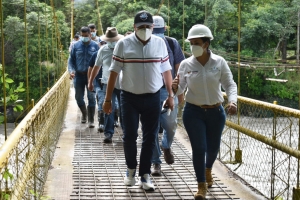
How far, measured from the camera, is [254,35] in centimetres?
1816

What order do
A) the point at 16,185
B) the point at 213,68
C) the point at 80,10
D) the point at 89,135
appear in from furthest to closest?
the point at 80,10 < the point at 89,135 < the point at 213,68 < the point at 16,185

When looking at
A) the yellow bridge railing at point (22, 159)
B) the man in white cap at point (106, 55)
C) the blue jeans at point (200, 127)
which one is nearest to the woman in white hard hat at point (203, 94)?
the blue jeans at point (200, 127)

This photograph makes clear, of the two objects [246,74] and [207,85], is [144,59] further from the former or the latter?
[246,74]

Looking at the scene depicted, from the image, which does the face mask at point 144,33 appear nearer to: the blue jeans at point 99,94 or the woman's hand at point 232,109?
the woman's hand at point 232,109

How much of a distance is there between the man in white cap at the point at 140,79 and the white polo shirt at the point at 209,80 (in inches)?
9.9

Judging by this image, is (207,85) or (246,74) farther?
(246,74)

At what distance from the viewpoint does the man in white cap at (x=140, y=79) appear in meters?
3.23

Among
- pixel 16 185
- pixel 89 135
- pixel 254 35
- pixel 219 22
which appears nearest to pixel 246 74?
pixel 254 35

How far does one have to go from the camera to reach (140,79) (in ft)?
10.6

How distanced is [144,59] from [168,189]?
957 millimetres

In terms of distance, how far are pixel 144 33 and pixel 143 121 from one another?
0.57 metres

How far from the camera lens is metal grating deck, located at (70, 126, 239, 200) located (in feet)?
11.3

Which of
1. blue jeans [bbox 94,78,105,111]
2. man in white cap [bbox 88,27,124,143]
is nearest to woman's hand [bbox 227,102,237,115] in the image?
man in white cap [bbox 88,27,124,143]

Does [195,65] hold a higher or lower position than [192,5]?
lower
